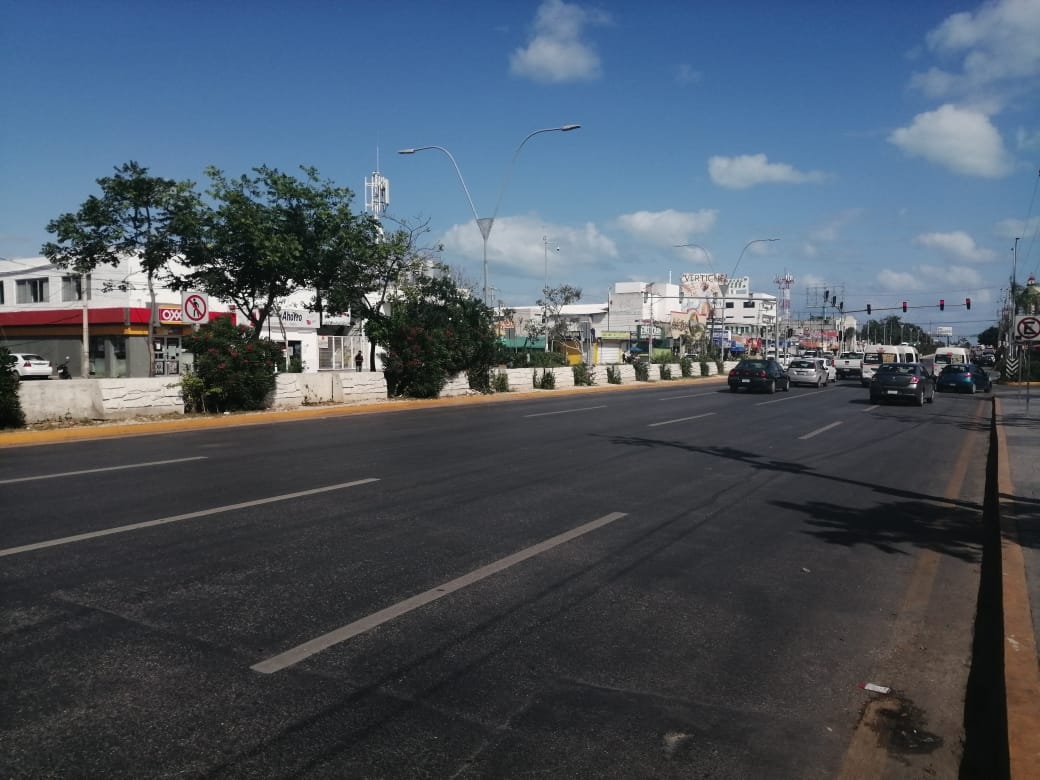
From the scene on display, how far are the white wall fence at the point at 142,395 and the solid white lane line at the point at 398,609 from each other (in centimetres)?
1327

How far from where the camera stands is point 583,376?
3659 centimetres

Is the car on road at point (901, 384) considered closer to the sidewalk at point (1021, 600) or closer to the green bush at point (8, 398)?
the sidewalk at point (1021, 600)

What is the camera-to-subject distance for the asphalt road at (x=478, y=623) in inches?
138

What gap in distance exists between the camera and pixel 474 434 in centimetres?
1584

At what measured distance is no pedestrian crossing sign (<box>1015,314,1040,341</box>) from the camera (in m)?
19.4

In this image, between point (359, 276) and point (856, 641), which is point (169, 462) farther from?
point (359, 276)

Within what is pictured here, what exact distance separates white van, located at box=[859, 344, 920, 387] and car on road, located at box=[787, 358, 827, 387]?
290 centimetres

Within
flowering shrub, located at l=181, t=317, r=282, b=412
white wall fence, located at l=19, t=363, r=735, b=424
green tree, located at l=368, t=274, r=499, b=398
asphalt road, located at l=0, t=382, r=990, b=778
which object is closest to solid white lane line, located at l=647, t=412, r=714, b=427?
asphalt road, located at l=0, t=382, r=990, b=778

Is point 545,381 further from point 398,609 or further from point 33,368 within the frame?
point 398,609

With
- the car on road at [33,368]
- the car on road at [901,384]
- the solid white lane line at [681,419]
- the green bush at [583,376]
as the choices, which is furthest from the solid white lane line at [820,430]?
the car on road at [33,368]

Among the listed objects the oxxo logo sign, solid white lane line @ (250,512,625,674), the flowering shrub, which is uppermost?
the oxxo logo sign

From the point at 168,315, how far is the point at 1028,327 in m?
34.7

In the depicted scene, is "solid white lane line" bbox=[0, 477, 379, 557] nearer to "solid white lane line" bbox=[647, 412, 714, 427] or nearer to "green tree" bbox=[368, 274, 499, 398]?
"solid white lane line" bbox=[647, 412, 714, 427]

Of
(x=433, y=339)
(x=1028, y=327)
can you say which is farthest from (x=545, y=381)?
(x=1028, y=327)
